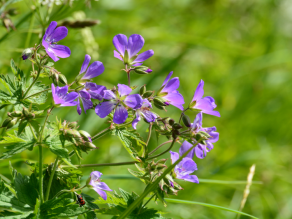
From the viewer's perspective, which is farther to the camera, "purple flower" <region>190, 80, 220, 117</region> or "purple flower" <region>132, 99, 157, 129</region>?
"purple flower" <region>190, 80, 220, 117</region>

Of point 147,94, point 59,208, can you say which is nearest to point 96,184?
point 59,208

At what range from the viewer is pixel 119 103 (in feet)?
4.38

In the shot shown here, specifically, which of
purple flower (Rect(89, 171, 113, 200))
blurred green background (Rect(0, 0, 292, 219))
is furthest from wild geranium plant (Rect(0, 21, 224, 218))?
blurred green background (Rect(0, 0, 292, 219))

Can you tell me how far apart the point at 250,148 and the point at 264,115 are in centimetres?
57

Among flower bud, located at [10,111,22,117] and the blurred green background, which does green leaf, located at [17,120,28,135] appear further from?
the blurred green background

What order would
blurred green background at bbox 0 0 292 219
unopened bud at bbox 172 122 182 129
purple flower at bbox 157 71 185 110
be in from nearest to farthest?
1. unopened bud at bbox 172 122 182 129
2. purple flower at bbox 157 71 185 110
3. blurred green background at bbox 0 0 292 219

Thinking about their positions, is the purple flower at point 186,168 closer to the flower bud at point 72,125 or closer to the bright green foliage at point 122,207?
the bright green foliage at point 122,207

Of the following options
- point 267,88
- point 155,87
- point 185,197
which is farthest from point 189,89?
point 185,197

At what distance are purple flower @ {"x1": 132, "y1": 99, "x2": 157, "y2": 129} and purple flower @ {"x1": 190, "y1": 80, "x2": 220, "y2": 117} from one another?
265 mm

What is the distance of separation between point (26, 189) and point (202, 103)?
33.8 inches

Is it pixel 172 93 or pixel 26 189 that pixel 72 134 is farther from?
pixel 172 93

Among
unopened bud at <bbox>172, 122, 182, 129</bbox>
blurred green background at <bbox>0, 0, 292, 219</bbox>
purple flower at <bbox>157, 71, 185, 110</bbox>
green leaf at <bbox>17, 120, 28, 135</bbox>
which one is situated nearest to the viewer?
green leaf at <bbox>17, 120, 28, 135</bbox>

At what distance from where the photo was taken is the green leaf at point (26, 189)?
133cm

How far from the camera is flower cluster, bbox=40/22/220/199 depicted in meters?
1.29
